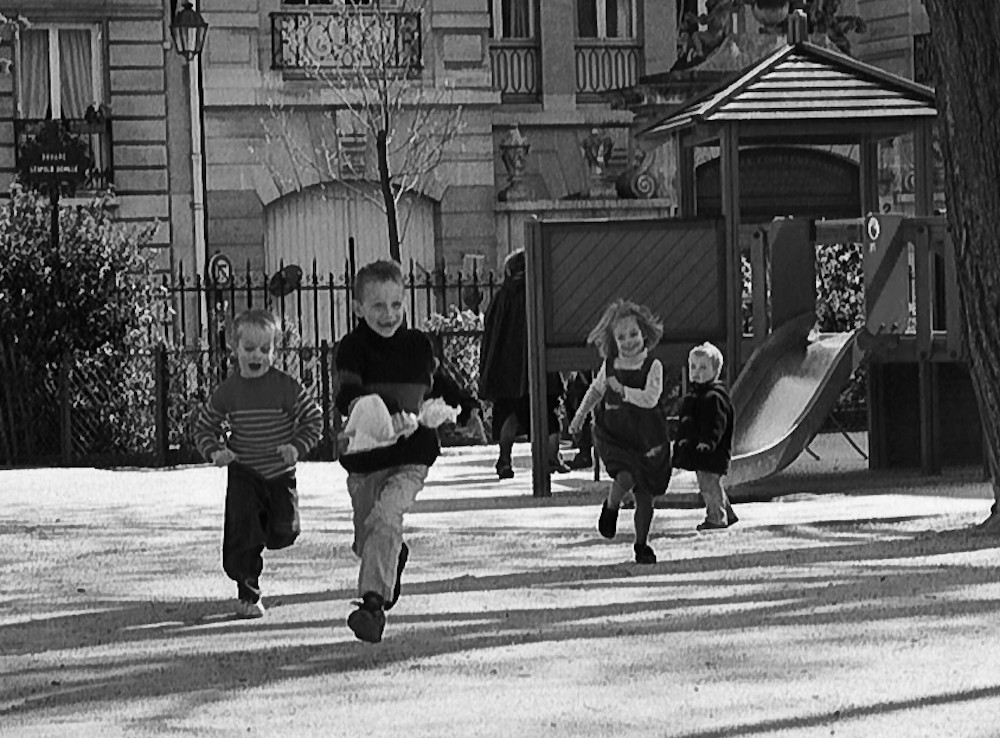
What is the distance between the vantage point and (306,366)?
2598 cm

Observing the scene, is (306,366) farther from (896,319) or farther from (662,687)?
(662,687)

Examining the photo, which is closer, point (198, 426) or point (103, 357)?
point (198, 426)

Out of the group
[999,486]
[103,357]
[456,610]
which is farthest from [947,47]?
[103,357]

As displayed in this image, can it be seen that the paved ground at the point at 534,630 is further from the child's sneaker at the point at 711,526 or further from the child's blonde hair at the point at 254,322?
the child's blonde hair at the point at 254,322

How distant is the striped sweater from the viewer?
1144 cm

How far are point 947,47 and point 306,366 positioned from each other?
13.4m

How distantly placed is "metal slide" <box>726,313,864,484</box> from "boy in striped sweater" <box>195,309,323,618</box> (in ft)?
19.6

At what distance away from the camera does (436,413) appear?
417 inches

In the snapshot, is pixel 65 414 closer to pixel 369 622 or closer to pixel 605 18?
pixel 369 622

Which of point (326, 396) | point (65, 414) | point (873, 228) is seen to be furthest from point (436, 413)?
point (326, 396)

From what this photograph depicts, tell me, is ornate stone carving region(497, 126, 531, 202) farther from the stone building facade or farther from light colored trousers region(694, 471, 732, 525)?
light colored trousers region(694, 471, 732, 525)

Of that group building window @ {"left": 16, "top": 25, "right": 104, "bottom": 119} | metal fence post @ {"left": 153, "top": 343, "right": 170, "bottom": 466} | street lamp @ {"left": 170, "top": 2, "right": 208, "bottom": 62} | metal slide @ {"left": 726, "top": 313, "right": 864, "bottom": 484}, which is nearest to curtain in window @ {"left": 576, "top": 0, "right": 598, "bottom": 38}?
building window @ {"left": 16, "top": 25, "right": 104, "bottom": 119}

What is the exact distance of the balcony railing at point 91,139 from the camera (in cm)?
3438

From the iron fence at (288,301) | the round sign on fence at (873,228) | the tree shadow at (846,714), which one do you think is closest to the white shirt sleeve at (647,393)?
the tree shadow at (846,714)
